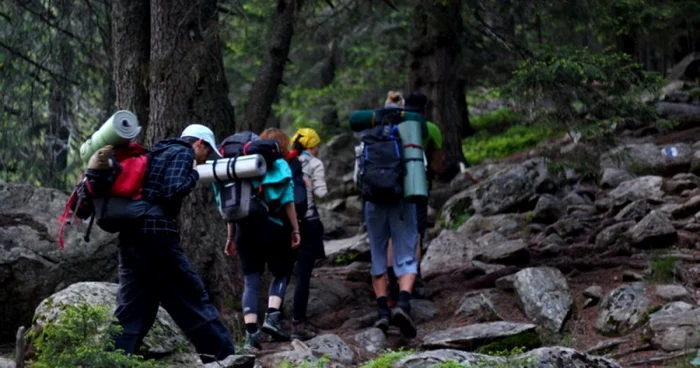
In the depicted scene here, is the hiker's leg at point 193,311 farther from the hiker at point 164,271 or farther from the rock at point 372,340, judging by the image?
the rock at point 372,340

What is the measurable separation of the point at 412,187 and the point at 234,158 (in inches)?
73.1

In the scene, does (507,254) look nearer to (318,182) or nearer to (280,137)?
(318,182)

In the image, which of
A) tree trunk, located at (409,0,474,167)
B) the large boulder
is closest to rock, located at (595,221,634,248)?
tree trunk, located at (409,0,474,167)

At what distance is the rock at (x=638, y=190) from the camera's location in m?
13.9

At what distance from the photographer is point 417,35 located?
17375mm

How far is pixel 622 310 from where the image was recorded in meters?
9.65

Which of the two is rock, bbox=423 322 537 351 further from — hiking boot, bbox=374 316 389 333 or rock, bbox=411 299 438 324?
rock, bbox=411 299 438 324

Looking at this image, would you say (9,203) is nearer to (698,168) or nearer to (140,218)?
(140,218)

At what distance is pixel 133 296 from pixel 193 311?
400mm

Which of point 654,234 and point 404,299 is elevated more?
point 654,234

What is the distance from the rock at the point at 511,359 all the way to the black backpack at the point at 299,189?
11.7 feet

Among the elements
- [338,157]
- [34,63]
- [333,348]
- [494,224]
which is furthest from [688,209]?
[338,157]

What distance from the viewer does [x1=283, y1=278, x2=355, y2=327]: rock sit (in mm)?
10898

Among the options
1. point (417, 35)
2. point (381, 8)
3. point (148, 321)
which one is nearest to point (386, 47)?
point (381, 8)
